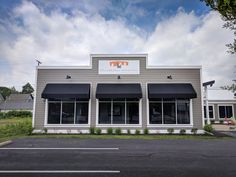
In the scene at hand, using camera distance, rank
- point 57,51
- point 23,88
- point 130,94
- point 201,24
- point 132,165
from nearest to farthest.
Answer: point 132,165 < point 201,24 < point 130,94 < point 57,51 < point 23,88

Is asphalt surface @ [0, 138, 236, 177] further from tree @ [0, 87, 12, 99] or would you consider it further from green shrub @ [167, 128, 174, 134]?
tree @ [0, 87, 12, 99]

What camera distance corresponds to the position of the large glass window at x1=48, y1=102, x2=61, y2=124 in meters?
19.3

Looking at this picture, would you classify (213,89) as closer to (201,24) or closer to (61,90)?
(201,24)

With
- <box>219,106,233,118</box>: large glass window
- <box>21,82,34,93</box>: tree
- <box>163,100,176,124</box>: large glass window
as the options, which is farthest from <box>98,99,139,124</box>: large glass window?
<box>21,82,34,93</box>: tree

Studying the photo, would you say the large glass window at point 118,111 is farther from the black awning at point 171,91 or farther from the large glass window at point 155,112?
the black awning at point 171,91

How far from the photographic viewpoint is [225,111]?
3272 centimetres

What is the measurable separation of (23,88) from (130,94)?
111659 mm

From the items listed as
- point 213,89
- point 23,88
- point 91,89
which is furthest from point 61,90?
point 23,88

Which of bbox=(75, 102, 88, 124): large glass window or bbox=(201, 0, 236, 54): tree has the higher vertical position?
bbox=(201, 0, 236, 54): tree

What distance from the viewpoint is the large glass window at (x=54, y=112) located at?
19312 millimetres

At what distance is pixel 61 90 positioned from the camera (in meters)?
18.8

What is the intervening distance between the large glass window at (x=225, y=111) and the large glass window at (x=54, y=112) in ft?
79.7

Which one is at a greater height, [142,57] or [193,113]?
[142,57]

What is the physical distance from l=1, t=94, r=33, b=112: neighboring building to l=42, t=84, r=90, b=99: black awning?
55.3 meters
